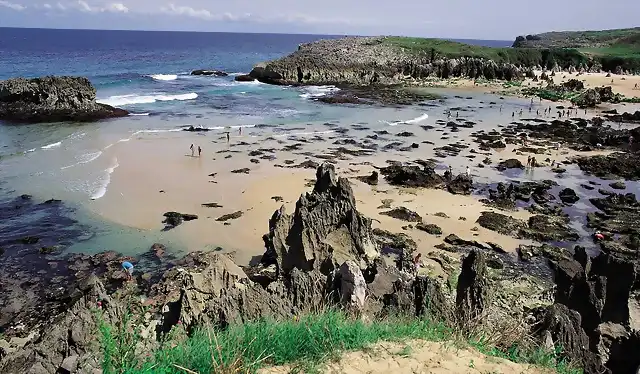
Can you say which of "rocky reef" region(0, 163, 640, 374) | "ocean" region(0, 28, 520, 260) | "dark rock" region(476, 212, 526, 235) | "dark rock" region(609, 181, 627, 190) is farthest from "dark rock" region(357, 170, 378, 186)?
"dark rock" region(609, 181, 627, 190)

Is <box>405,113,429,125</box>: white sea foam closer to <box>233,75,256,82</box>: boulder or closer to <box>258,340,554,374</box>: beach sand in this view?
<box>233,75,256,82</box>: boulder

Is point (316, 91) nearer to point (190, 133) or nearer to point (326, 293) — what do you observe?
point (190, 133)

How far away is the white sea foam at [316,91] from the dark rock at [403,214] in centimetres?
3871

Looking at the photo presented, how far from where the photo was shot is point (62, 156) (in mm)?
31141

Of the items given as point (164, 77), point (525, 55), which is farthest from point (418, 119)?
point (525, 55)

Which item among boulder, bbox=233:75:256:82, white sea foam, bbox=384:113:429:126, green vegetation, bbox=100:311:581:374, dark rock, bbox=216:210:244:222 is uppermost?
boulder, bbox=233:75:256:82

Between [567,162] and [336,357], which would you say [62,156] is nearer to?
[336,357]

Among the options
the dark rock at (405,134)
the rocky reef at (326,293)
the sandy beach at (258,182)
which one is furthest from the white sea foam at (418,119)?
the rocky reef at (326,293)

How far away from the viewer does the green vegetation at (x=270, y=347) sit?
5.42 metres

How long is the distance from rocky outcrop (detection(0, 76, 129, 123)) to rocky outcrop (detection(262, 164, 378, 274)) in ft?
105

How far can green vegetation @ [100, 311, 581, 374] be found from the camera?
5419mm

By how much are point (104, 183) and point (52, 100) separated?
77.4 ft

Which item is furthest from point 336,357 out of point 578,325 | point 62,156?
point 62,156

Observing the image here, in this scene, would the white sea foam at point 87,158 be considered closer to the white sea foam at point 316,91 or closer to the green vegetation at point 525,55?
the white sea foam at point 316,91
